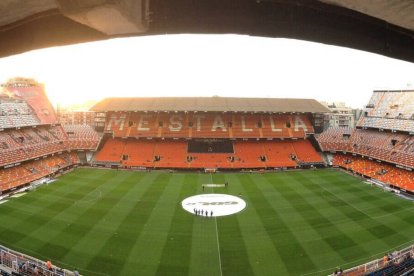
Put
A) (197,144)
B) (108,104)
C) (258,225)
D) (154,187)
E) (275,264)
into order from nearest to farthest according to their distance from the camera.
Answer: (275,264), (258,225), (154,187), (197,144), (108,104)

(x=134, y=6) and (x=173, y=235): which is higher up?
(x=134, y=6)

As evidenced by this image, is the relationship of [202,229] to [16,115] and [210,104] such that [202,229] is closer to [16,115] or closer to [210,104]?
[210,104]

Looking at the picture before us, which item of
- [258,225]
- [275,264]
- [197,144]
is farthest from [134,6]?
[197,144]

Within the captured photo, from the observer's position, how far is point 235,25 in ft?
8.43

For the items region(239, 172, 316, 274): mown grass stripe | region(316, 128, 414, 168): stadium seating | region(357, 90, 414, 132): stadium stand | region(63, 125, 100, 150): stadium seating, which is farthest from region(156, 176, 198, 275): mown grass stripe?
region(357, 90, 414, 132): stadium stand

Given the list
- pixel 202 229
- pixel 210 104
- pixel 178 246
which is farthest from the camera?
pixel 210 104

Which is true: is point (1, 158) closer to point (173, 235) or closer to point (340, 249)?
point (173, 235)

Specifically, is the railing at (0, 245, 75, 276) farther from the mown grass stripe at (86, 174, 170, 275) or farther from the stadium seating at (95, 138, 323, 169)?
the stadium seating at (95, 138, 323, 169)

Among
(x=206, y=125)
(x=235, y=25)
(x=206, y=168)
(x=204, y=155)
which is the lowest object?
(x=206, y=168)

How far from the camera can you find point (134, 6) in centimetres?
198

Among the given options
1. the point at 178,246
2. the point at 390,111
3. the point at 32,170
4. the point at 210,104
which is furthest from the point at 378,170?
the point at 32,170

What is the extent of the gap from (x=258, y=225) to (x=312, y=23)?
19.3 m

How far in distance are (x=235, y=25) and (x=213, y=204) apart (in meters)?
22.9

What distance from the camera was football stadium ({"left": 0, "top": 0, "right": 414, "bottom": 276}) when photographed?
2465mm
